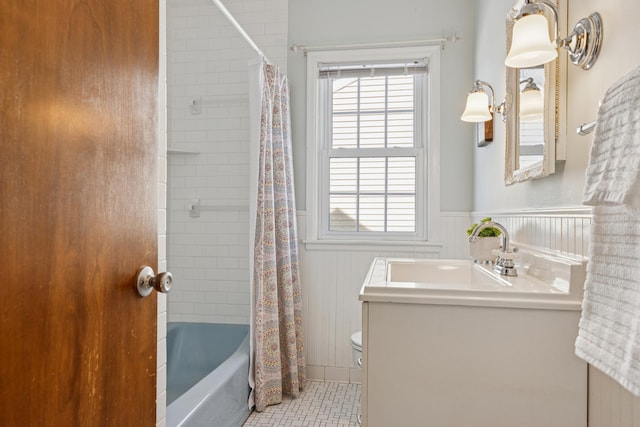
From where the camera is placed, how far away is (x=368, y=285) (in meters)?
1.18

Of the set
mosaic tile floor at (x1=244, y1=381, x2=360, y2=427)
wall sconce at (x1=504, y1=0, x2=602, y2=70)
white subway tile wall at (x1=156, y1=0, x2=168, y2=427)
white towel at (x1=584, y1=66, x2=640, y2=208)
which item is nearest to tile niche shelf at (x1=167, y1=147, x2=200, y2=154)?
white subway tile wall at (x1=156, y1=0, x2=168, y2=427)

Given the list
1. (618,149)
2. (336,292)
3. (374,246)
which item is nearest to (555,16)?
(618,149)

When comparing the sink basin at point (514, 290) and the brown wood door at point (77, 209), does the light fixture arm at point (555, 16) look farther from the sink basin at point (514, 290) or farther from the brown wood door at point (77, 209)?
the brown wood door at point (77, 209)

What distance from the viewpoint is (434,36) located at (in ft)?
8.76

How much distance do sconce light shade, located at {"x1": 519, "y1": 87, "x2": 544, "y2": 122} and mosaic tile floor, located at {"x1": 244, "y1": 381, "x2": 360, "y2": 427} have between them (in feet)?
5.51

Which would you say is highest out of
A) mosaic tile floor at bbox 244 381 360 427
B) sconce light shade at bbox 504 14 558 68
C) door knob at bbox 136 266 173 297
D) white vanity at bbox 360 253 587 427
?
sconce light shade at bbox 504 14 558 68

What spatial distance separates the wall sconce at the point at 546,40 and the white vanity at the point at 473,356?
0.57 m

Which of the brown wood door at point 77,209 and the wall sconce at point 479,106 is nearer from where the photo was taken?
the brown wood door at point 77,209

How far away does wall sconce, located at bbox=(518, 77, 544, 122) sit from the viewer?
1437 mm

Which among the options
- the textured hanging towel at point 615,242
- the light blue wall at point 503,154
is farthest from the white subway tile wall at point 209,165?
the textured hanging towel at point 615,242

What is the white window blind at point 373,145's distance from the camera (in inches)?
109

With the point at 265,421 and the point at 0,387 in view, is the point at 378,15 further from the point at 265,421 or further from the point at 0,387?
the point at 0,387

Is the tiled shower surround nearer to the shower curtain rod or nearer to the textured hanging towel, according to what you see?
the shower curtain rod

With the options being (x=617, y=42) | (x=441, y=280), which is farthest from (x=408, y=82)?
(x=617, y=42)
